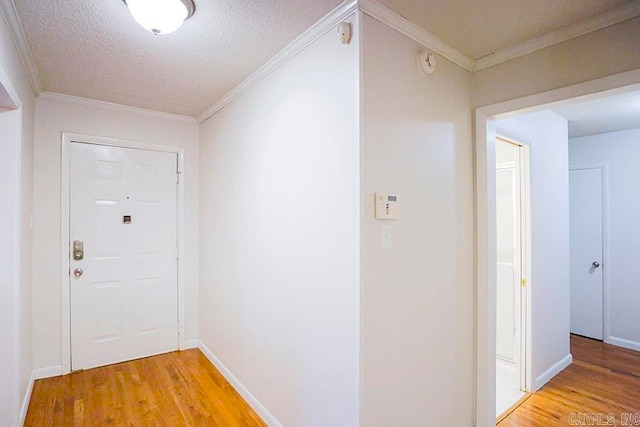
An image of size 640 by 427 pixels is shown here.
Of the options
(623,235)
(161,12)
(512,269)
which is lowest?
(512,269)

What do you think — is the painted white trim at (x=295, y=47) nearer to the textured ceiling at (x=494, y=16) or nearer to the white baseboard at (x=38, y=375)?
the textured ceiling at (x=494, y=16)

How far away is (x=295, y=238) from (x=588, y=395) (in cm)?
278

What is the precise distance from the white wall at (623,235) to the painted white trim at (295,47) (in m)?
3.99

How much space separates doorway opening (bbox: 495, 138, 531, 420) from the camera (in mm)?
2799

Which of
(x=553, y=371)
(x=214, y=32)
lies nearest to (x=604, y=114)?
(x=553, y=371)

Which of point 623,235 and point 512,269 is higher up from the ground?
point 623,235

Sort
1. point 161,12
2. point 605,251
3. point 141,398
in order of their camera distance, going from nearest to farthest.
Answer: point 161,12
point 141,398
point 605,251

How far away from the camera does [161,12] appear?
154 cm

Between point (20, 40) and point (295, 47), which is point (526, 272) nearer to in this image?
point (295, 47)

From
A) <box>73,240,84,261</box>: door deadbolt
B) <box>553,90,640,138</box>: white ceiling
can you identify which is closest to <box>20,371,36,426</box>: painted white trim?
<box>73,240,84,261</box>: door deadbolt

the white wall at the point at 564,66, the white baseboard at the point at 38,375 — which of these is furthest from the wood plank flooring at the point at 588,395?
the white baseboard at the point at 38,375

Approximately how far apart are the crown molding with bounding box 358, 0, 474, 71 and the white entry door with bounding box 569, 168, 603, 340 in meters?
3.02

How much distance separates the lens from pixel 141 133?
10.7 feet

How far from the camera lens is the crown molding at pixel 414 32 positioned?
159 cm
